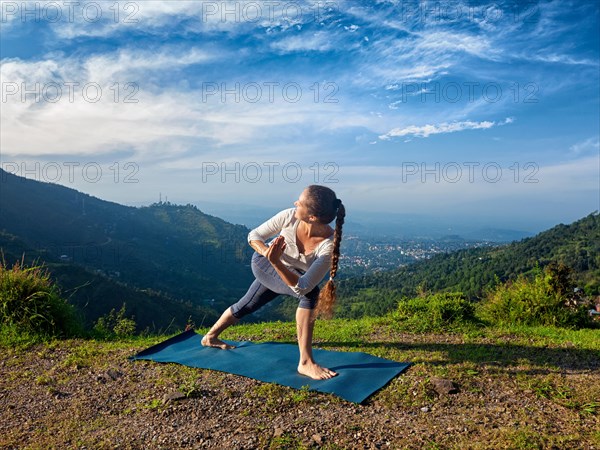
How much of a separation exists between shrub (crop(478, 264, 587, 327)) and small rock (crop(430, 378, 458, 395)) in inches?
137

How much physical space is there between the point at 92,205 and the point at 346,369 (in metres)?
87.6

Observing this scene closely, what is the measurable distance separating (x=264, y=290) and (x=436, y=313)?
3041 millimetres

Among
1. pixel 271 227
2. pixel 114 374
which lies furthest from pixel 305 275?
pixel 114 374

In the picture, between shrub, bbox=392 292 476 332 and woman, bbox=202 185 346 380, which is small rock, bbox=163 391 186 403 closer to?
woman, bbox=202 185 346 380

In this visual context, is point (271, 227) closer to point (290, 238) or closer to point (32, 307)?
point (290, 238)

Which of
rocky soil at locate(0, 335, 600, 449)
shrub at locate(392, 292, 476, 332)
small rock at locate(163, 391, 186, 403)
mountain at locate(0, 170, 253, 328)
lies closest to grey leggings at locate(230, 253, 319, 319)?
rocky soil at locate(0, 335, 600, 449)

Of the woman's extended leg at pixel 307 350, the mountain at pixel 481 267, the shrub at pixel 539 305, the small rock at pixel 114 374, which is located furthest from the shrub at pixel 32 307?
the mountain at pixel 481 267

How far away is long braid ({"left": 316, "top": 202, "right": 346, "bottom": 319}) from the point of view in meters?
4.09

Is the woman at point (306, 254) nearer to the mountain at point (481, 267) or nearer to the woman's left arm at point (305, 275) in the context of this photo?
the woman's left arm at point (305, 275)

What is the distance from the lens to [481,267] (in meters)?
32.4

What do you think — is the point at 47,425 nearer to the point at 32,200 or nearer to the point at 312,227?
the point at 312,227

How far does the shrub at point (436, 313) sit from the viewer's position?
6.34 meters

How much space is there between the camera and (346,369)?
4363mm

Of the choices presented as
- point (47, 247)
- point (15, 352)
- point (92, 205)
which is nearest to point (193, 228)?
point (92, 205)
